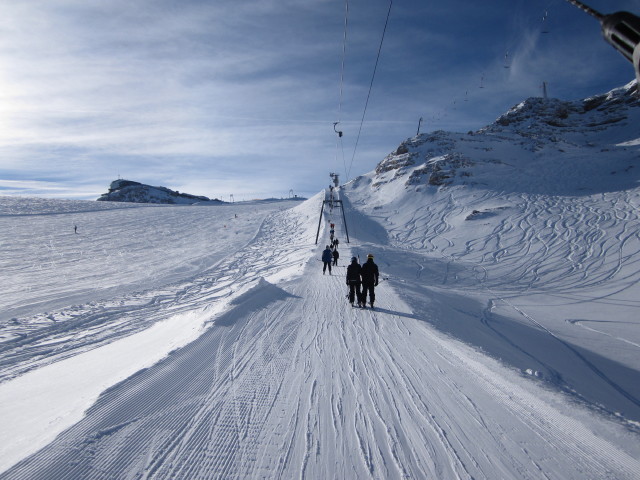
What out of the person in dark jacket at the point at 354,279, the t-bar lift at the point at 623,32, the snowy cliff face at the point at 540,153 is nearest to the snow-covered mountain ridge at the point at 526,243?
the snowy cliff face at the point at 540,153

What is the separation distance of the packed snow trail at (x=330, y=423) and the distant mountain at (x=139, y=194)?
145 meters

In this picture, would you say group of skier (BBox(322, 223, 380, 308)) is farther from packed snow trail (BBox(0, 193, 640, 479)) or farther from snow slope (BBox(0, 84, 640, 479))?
packed snow trail (BBox(0, 193, 640, 479))

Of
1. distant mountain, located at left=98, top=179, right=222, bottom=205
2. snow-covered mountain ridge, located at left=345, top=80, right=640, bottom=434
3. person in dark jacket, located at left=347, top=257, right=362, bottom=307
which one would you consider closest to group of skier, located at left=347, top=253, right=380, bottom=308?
person in dark jacket, located at left=347, top=257, right=362, bottom=307

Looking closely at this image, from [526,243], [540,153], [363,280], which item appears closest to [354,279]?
[363,280]

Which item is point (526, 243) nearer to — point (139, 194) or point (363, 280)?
point (363, 280)

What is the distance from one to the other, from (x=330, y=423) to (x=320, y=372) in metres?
1.47

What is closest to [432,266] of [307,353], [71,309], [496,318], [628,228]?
[496,318]

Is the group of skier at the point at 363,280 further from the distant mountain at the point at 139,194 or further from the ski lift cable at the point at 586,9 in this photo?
the distant mountain at the point at 139,194

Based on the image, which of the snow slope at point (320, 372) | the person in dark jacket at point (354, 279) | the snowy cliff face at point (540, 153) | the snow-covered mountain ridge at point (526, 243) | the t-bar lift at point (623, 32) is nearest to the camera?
the t-bar lift at point (623, 32)

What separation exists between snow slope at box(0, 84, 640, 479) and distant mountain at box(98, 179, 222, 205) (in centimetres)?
12715

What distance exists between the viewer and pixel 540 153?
5469 cm

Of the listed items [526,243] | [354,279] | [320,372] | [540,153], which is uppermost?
[540,153]

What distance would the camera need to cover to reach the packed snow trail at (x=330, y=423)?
10.4 ft

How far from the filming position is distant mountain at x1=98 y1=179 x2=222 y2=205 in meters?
139
